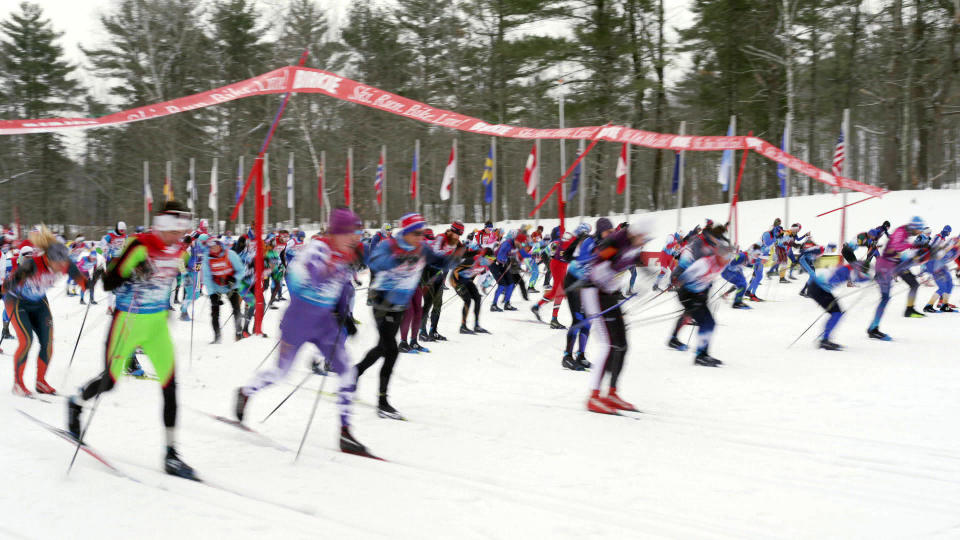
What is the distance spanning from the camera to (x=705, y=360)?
898cm

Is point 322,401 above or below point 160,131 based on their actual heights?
below

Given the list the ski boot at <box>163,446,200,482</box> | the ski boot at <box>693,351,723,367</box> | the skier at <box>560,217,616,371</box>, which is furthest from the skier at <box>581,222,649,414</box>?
the ski boot at <box>163,446,200,482</box>

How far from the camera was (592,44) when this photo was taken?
29125 millimetres

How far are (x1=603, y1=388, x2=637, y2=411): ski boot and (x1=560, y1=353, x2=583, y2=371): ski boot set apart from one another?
2219 millimetres

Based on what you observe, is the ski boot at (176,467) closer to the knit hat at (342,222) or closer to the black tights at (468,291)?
the knit hat at (342,222)

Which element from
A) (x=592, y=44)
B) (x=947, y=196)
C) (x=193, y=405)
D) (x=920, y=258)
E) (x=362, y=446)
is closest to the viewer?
(x=362, y=446)

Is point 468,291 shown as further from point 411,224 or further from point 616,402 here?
point 411,224

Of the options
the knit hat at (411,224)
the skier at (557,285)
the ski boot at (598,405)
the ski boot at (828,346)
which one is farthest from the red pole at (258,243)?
the ski boot at (828,346)

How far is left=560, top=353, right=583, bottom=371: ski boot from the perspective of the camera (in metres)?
8.68

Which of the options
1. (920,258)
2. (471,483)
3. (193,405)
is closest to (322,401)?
(193,405)

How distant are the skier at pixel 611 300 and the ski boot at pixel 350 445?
7.79 feet

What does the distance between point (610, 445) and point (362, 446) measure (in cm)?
191

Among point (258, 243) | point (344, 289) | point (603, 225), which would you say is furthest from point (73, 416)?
point (258, 243)

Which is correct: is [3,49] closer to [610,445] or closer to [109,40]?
[109,40]
